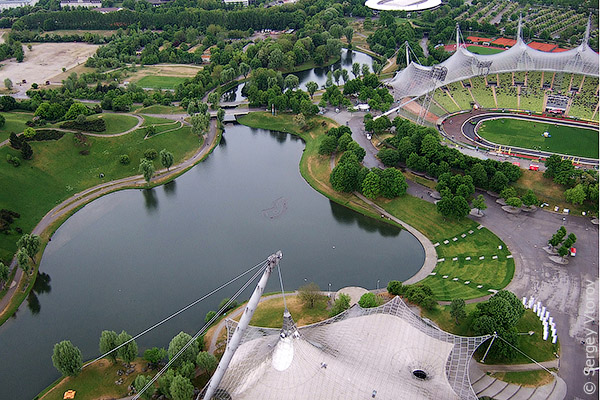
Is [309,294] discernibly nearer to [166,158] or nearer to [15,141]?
[166,158]

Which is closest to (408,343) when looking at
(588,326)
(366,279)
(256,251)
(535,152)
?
(366,279)

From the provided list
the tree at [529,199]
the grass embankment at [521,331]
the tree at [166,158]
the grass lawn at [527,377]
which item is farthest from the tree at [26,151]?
the tree at [529,199]

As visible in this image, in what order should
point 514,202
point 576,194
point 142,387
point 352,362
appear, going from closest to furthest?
point 352,362 < point 142,387 < point 576,194 < point 514,202

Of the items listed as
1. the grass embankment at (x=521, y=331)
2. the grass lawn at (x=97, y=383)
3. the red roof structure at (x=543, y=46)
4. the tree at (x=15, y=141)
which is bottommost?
the grass lawn at (x=97, y=383)

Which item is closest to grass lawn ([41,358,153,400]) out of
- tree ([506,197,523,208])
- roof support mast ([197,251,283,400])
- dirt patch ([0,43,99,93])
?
roof support mast ([197,251,283,400])

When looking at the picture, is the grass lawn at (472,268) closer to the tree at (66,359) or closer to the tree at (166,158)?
the tree at (66,359)

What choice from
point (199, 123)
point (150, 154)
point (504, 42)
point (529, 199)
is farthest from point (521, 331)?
point (504, 42)
